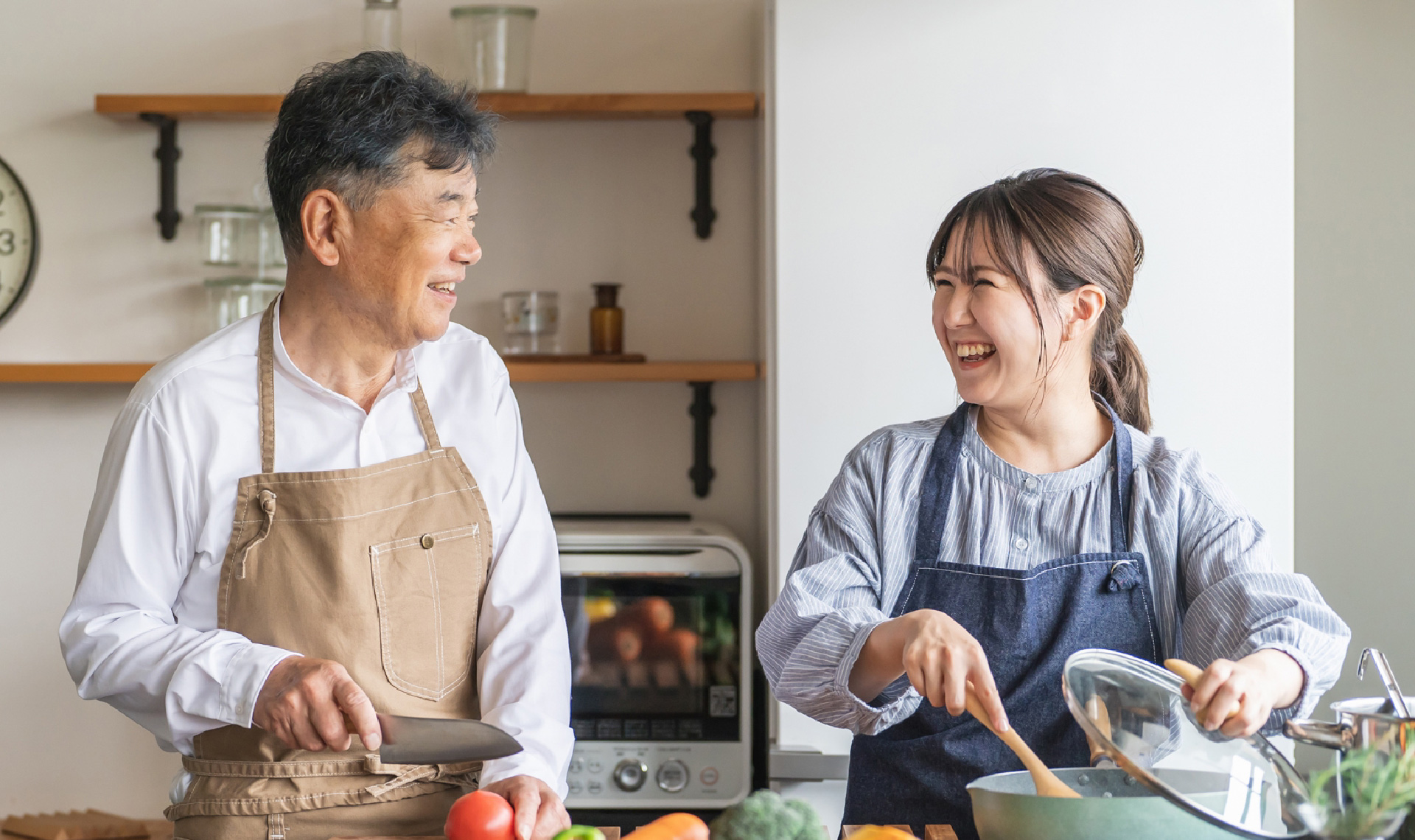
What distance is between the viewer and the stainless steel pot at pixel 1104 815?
2.64 ft

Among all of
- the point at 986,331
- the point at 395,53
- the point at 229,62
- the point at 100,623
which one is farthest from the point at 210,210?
the point at 986,331

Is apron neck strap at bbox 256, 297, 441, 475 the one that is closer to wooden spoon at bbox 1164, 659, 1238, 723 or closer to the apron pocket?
the apron pocket

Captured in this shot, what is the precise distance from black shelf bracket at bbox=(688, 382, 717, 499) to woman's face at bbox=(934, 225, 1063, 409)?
3.86ft

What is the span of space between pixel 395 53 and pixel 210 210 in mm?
1198

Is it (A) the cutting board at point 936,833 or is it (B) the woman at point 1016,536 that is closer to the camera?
(A) the cutting board at point 936,833

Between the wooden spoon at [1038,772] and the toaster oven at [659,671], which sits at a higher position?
the wooden spoon at [1038,772]

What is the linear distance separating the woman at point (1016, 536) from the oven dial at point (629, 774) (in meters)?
0.81

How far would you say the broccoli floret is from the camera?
82 centimetres

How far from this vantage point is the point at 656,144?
7.92ft

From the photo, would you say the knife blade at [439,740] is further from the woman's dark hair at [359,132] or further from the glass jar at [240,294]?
the glass jar at [240,294]

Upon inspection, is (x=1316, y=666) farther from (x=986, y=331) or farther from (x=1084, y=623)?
(x=986, y=331)

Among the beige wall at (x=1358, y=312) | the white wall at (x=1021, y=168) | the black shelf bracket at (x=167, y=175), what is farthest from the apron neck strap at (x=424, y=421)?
the beige wall at (x=1358, y=312)

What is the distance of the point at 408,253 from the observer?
1215 mm

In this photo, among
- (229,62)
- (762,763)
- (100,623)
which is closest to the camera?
(100,623)
